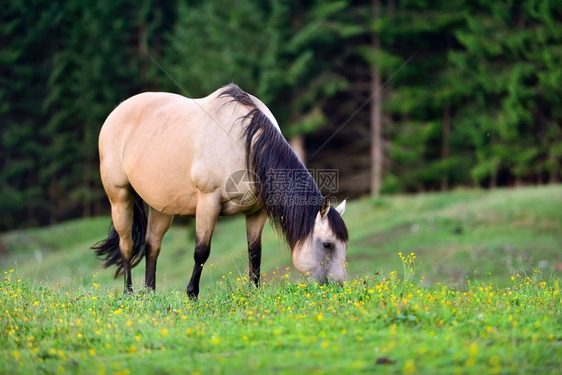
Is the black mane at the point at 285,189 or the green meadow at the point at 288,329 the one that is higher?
the black mane at the point at 285,189

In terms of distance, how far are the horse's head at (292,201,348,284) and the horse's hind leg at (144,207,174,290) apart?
2.46 metres

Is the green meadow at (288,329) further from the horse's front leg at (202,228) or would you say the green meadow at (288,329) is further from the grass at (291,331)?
the horse's front leg at (202,228)

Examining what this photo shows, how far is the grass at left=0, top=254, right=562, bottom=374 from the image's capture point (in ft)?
16.3

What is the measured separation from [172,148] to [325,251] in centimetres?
229

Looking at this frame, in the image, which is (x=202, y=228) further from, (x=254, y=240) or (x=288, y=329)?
(x=288, y=329)

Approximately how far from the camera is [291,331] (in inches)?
229

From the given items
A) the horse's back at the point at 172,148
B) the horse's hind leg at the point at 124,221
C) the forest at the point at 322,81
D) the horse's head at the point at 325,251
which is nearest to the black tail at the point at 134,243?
the horse's hind leg at the point at 124,221

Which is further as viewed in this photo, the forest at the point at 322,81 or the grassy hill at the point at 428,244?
the forest at the point at 322,81

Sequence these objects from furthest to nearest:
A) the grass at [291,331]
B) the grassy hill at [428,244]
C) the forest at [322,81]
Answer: the forest at [322,81] → the grassy hill at [428,244] → the grass at [291,331]

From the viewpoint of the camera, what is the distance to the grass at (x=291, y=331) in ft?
16.3

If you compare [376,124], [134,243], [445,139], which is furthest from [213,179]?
[445,139]

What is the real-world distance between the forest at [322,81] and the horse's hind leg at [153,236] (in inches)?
607

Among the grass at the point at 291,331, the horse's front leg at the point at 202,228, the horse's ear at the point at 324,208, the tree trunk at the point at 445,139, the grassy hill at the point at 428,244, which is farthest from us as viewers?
the tree trunk at the point at 445,139

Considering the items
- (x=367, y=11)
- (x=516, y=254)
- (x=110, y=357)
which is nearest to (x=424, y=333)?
(x=110, y=357)
